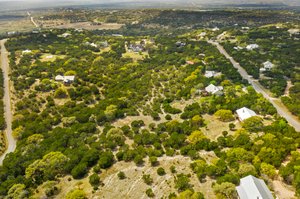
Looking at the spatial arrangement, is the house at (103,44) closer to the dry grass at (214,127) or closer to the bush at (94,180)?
the dry grass at (214,127)

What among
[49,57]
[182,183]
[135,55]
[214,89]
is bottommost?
[182,183]

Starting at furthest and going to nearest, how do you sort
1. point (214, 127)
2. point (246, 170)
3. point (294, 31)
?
1. point (294, 31)
2. point (214, 127)
3. point (246, 170)

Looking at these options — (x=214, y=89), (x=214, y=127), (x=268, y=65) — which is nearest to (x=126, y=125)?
(x=214, y=127)

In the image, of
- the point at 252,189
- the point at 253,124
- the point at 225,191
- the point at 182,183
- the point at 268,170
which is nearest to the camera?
the point at 252,189

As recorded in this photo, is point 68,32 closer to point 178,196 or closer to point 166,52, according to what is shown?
point 166,52

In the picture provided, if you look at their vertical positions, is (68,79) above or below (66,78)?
below

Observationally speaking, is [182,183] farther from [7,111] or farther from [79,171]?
[7,111]

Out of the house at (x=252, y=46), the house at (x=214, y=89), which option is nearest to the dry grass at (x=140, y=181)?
the house at (x=214, y=89)
